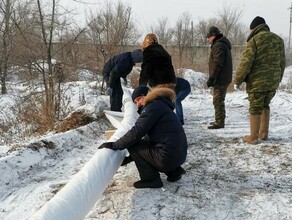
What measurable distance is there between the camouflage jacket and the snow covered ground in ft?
3.28

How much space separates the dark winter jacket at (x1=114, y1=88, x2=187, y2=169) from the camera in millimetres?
3439

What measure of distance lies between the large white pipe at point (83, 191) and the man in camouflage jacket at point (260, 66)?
2.38m

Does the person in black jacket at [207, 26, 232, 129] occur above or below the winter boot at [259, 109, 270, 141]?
above

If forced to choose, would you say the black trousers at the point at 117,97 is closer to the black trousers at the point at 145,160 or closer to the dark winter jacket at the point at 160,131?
the black trousers at the point at 145,160

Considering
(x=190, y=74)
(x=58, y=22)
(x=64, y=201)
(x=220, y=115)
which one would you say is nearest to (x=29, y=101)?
(x=58, y=22)

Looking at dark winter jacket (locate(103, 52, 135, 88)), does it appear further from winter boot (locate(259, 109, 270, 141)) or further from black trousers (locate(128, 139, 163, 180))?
black trousers (locate(128, 139, 163, 180))

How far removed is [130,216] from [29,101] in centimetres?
597

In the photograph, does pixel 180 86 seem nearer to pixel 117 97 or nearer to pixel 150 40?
pixel 117 97

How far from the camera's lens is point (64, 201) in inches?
100

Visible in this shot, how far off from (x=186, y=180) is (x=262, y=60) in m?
2.29

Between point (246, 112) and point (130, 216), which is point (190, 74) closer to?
point (246, 112)

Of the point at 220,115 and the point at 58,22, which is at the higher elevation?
the point at 58,22

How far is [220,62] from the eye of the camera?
6.20 m

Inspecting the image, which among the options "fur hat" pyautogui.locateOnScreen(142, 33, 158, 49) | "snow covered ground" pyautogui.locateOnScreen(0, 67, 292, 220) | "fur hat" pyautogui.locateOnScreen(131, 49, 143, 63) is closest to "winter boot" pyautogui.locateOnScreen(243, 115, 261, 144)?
"snow covered ground" pyautogui.locateOnScreen(0, 67, 292, 220)
